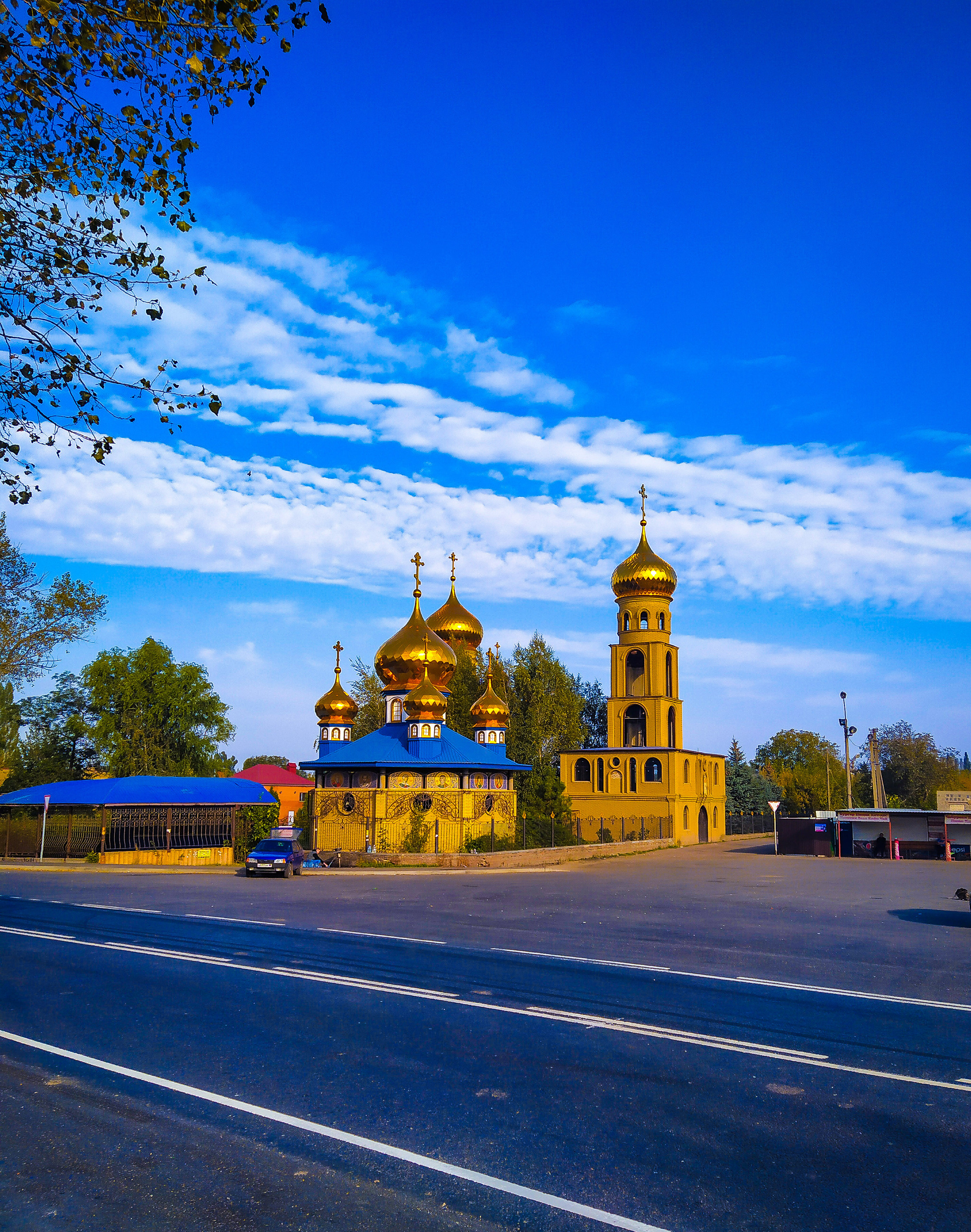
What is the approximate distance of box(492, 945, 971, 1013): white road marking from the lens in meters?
9.79

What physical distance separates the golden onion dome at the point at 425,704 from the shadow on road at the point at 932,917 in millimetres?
21525

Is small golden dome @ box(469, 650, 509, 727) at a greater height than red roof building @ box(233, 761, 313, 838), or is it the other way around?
small golden dome @ box(469, 650, 509, 727)

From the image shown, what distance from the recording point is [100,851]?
34.3 meters

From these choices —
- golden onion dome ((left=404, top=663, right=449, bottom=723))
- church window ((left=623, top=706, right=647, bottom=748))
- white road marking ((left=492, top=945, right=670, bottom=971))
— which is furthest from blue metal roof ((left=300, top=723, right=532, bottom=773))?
white road marking ((left=492, top=945, right=670, bottom=971))

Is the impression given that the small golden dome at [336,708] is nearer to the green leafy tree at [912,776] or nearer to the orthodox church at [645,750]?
the orthodox church at [645,750]

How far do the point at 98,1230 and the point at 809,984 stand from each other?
849 centimetres

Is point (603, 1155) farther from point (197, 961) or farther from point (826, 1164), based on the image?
point (197, 961)

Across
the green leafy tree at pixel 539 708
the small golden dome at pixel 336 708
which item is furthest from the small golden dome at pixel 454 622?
the small golden dome at pixel 336 708

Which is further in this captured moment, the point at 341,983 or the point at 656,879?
the point at 656,879

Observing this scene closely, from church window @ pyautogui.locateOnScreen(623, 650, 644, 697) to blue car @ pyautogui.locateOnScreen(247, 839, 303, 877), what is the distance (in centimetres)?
3021

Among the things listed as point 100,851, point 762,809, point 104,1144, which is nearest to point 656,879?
point 100,851

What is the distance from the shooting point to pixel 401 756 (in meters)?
37.4

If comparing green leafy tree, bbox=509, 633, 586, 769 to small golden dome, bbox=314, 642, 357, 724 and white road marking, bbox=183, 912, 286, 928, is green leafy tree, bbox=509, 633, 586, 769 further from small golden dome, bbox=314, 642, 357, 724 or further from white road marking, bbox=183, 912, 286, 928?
white road marking, bbox=183, 912, 286, 928

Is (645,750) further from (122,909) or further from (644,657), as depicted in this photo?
(122,909)
